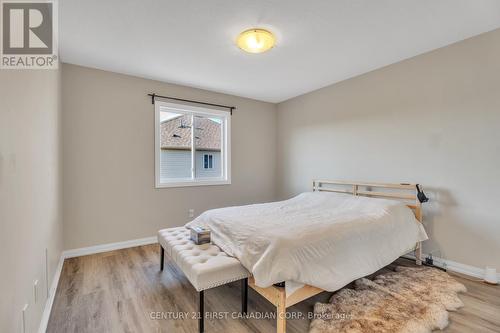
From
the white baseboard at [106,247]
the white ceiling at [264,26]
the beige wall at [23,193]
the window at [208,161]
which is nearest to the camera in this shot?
the beige wall at [23,193]

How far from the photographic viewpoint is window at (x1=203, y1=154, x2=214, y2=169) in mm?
4277

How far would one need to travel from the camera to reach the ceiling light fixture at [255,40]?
2297 millimetres

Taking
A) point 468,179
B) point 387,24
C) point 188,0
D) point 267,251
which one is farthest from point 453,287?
point 188,0

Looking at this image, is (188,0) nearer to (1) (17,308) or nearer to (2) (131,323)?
(1) (17,308)

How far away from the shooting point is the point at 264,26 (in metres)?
2.27

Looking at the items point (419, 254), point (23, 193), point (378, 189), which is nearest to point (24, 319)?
point (23, 193)

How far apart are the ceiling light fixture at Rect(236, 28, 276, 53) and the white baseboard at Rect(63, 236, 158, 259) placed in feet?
9.97

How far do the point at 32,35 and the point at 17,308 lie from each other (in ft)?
6.56

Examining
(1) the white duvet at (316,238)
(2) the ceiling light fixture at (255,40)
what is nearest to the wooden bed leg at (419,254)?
(1) the white duvet at (316,238)

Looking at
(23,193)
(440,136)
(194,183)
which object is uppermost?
(440,136)

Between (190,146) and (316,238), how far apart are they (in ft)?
9.51

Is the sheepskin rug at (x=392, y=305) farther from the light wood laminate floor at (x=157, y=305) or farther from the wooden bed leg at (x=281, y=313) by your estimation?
the wooden bed leg at (x=281, y=313)

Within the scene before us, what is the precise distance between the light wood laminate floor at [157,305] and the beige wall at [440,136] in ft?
2.04

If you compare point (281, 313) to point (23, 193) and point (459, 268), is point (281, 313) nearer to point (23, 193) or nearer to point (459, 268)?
point (23, 193)
